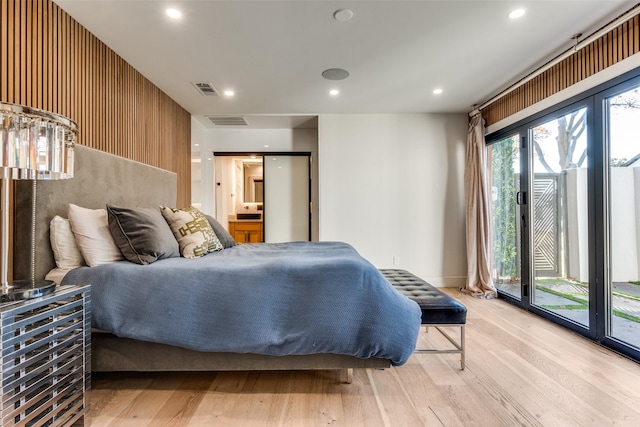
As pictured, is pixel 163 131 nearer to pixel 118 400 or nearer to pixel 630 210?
pixel 118 400

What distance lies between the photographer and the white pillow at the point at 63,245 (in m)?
1.78

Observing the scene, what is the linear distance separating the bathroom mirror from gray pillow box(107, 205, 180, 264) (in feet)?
16.2

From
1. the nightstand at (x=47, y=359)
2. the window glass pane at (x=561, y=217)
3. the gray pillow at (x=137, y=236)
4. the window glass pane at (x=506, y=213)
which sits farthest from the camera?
the window glass pane at (x=506, y=213)

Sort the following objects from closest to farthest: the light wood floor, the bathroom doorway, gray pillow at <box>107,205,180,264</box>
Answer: the light wood floor → gray pillow at <box>107,205,180,264</box> → the bathroom doorway

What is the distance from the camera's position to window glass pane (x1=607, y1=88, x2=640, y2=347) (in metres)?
2.23

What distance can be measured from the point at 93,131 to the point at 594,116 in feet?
13.5

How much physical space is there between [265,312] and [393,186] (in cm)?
314

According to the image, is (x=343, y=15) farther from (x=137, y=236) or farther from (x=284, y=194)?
(x=284, y=194)

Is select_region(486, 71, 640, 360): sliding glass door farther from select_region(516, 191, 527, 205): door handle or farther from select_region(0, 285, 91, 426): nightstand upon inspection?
select_region(0, 285, 91, 426): nightstand

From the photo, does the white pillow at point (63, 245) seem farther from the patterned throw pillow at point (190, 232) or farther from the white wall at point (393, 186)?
the white wall at point (393, 186)

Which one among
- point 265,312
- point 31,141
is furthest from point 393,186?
point 31,141

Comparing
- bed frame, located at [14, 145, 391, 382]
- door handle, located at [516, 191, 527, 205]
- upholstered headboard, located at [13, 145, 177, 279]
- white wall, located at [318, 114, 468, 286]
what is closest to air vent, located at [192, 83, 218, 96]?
upholstered headboard, located at [13, 145, 177, 279]

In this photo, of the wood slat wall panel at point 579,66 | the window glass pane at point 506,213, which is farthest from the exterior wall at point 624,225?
the window glass pane at point 506,213

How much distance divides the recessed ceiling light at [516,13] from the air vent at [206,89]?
2.80 meters
